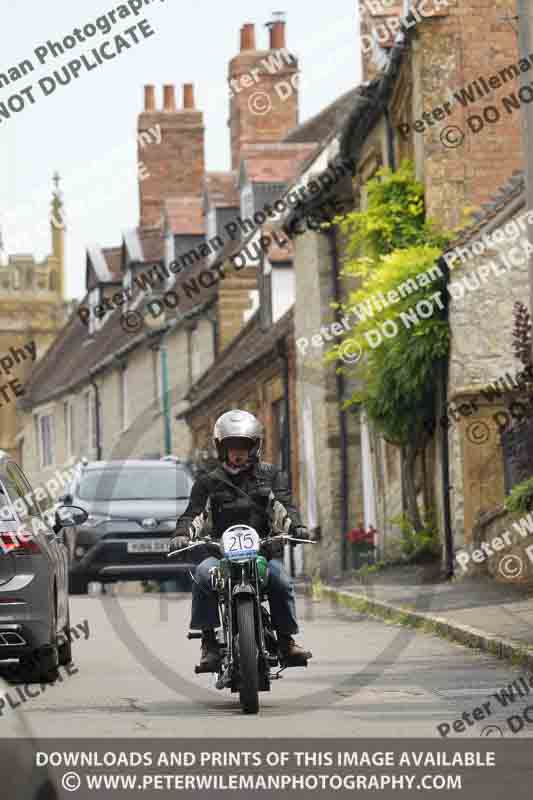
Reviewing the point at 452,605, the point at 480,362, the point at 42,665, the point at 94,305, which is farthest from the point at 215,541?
the point at 94,305

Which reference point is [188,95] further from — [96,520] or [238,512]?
[238,512]

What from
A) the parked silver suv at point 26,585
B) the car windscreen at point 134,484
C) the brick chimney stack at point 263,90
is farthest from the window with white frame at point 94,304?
the parked silver suv at point 26,585

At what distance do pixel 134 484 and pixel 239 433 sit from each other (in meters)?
13.5

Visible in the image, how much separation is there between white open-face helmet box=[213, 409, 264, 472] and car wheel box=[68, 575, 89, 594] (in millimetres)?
12157

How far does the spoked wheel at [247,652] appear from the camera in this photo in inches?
370

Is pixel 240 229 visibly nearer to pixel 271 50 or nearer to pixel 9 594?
pixel 271 50

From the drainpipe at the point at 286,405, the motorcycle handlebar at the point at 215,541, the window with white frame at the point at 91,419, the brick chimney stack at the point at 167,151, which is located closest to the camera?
the motorcycle handlebar at the point at 215,541

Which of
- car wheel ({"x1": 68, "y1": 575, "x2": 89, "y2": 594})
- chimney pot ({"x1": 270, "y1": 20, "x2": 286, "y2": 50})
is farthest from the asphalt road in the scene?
chimney pot ({"x1": 270, "y1": 20, "x2": 286, "y2": 50})

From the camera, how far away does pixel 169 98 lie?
173ft

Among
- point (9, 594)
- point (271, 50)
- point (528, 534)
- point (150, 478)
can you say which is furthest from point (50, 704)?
point (271, 50)

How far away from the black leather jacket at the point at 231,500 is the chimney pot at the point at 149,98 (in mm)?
43072

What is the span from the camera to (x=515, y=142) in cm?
2388

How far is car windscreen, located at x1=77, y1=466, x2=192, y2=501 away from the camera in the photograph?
23078mm

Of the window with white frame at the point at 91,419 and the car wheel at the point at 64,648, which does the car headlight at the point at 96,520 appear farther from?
the window with white frame at the point at 91,419
